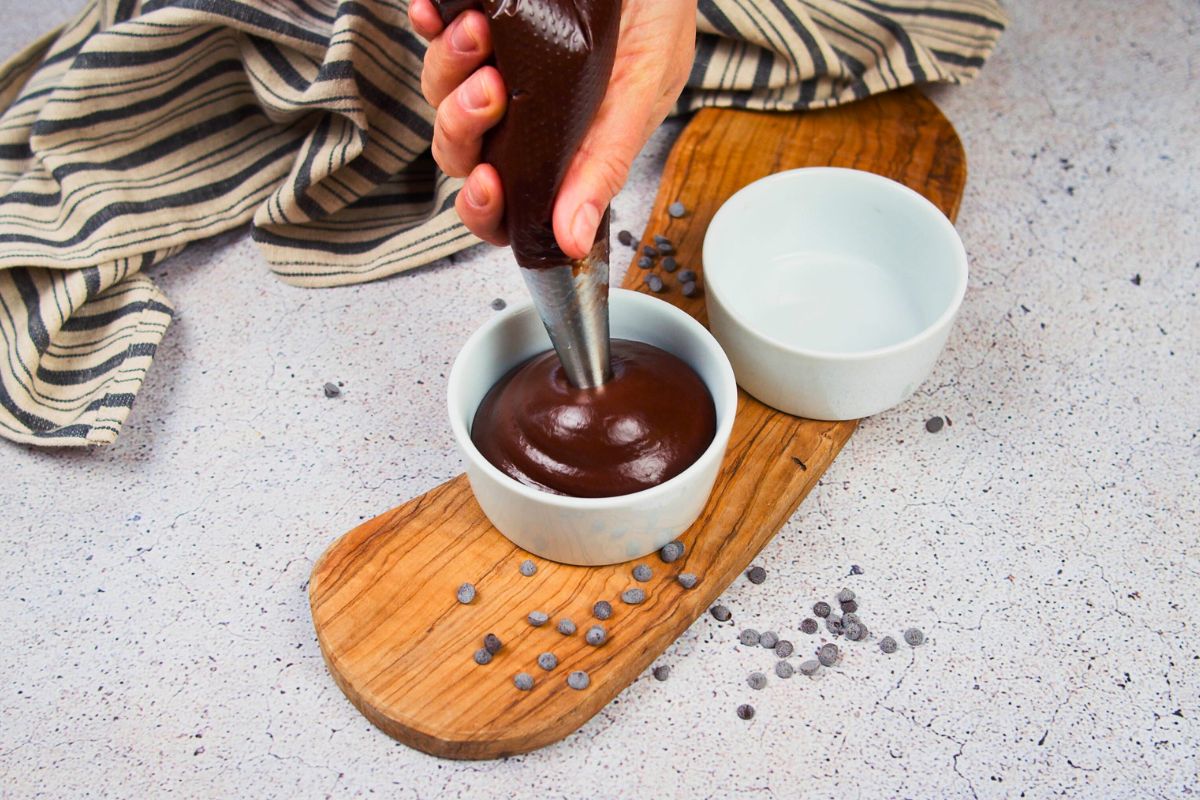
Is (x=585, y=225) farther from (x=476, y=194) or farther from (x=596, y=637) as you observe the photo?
(x=596, y=637)

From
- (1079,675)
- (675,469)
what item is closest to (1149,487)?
(1079,675)

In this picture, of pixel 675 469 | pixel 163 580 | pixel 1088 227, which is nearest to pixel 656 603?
pixel 675 469

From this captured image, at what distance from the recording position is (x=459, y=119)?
0.88 m

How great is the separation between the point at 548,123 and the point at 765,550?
1.60ft

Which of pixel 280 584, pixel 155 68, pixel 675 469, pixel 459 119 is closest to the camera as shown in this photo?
pixel 459 119

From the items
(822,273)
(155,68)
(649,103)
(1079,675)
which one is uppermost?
(649,103)

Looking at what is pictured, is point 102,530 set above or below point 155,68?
below

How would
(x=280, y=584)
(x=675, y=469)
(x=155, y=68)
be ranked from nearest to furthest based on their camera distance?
(x=675, y=469)
(x=280, y=584)
(x=155, y=68)

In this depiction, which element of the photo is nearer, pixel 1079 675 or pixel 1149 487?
pixel 1079 675

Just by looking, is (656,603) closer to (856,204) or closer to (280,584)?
(280,584)

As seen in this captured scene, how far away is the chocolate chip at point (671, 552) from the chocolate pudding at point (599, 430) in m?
0.08

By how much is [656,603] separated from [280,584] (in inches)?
14.6

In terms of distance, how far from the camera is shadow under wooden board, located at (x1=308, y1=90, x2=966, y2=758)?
0.97 metres

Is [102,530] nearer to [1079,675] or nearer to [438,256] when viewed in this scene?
[438,256]
